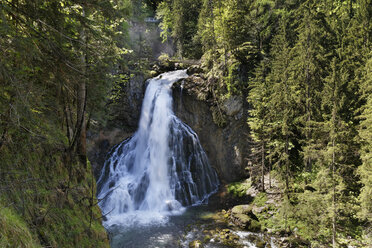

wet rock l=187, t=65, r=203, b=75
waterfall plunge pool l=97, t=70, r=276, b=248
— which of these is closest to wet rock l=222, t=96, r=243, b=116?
waterfall plunge pool l=97, t=70, r=276, b=248

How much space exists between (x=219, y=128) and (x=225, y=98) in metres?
2.93

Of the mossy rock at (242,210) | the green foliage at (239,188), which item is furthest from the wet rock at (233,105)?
the mossy rock at (242,210)

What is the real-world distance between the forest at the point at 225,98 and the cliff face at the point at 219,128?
952 mm

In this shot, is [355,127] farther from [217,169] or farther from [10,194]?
[10,194]

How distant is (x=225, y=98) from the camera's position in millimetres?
19250

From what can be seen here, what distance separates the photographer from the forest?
3561mm

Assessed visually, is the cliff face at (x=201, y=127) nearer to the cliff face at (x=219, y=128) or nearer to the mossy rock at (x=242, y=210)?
the cliff face at (x=219, y=128)

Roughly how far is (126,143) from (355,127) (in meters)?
19.3

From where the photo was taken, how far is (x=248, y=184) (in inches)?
690

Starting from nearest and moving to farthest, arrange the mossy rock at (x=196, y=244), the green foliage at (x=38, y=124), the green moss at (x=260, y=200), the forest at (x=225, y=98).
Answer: the green foliage at (x=38, y=124)
the forest at (x=225, y=98)
the mossy rock at (x=196, y=244)
the green moss at (x=260, y=200)

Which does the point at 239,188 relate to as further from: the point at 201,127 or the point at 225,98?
the point at 225,98

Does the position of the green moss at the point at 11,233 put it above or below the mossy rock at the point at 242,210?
above

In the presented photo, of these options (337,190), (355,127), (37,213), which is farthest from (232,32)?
(37,213)

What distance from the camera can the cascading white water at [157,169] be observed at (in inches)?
640
